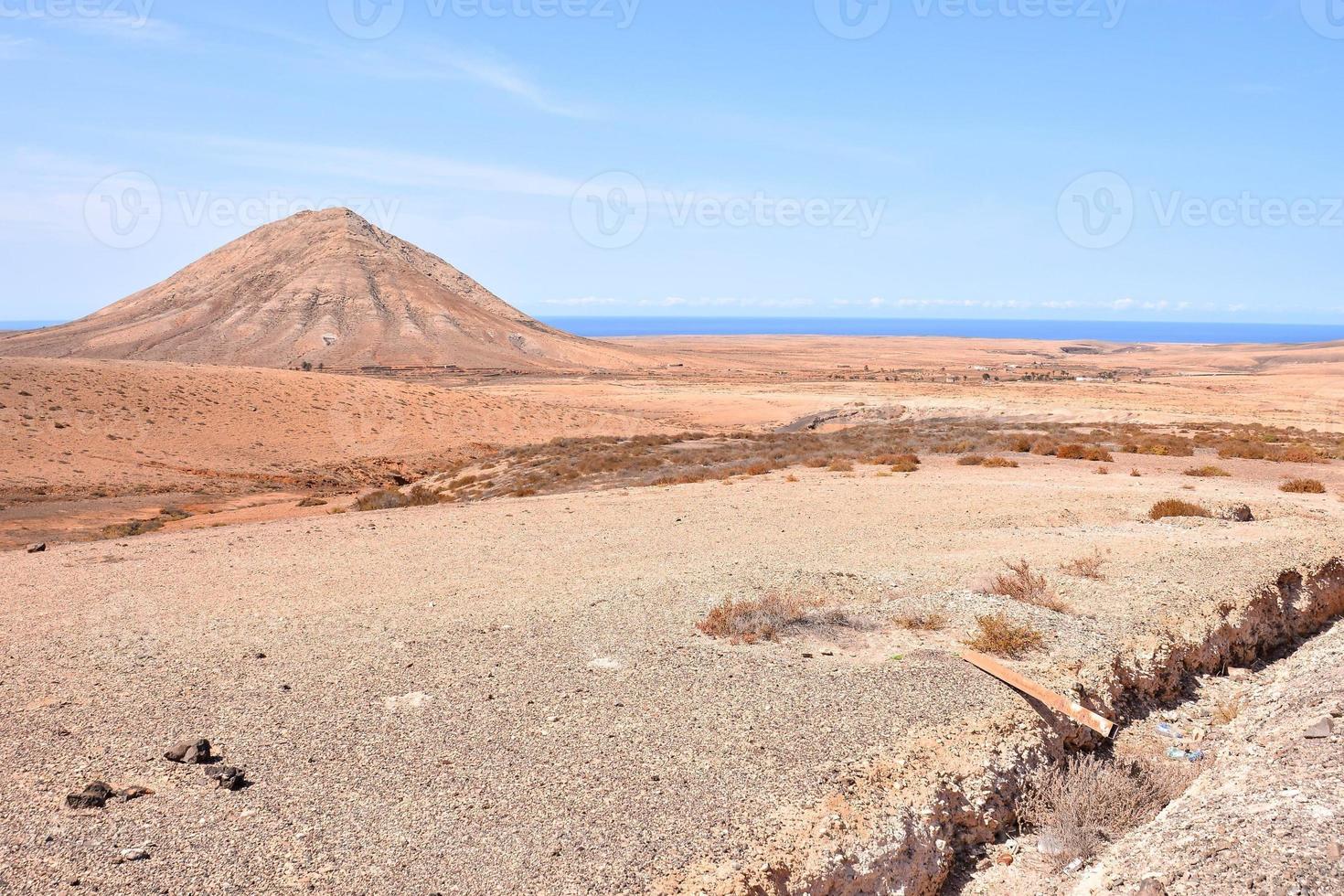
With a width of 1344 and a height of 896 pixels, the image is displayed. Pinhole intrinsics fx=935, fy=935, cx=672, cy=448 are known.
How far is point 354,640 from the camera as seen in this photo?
30.6ft

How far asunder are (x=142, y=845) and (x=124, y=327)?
110 m

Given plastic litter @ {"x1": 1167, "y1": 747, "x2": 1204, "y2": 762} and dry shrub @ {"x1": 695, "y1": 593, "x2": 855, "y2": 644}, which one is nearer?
plastic litter @ {"x1": 1167, "y1": 747, "x2": 1204, "y2": 762}

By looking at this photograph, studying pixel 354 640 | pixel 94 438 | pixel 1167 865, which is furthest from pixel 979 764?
pixel 94 438

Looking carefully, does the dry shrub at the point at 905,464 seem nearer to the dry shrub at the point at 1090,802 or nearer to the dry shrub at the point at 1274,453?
the dry shrub at the point at 1274,453

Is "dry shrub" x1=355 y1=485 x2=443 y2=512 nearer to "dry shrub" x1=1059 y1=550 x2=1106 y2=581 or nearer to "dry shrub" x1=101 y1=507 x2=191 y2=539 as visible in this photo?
"dry shrub" x1=101 y1=507 x2=191 y2=539

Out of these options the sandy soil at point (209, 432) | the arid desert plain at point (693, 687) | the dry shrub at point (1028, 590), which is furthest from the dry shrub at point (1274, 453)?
the sandy soil at point (209, 432)

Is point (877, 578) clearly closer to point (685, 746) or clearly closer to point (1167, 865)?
point (685, 746)

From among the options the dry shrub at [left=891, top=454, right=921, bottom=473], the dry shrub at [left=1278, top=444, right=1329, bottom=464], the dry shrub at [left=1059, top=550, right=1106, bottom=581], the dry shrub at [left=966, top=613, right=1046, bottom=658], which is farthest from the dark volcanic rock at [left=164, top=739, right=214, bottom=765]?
the dry shrub at [left=1278, top=444, right=1329, bottom=464]

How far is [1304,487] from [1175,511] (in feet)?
18.6

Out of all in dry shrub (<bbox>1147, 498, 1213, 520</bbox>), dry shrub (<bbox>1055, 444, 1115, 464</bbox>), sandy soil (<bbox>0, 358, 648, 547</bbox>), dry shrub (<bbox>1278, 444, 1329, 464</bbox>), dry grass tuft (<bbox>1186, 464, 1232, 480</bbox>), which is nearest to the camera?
dry shrub (<bbox>1147, 498, 1213, 520</bbox>)

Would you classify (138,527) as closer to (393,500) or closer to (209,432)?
(393,500)

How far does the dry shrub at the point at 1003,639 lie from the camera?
29.8ft

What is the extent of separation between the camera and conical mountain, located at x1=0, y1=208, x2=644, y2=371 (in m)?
92.2

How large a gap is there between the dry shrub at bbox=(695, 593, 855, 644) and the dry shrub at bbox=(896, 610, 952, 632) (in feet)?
1.78
